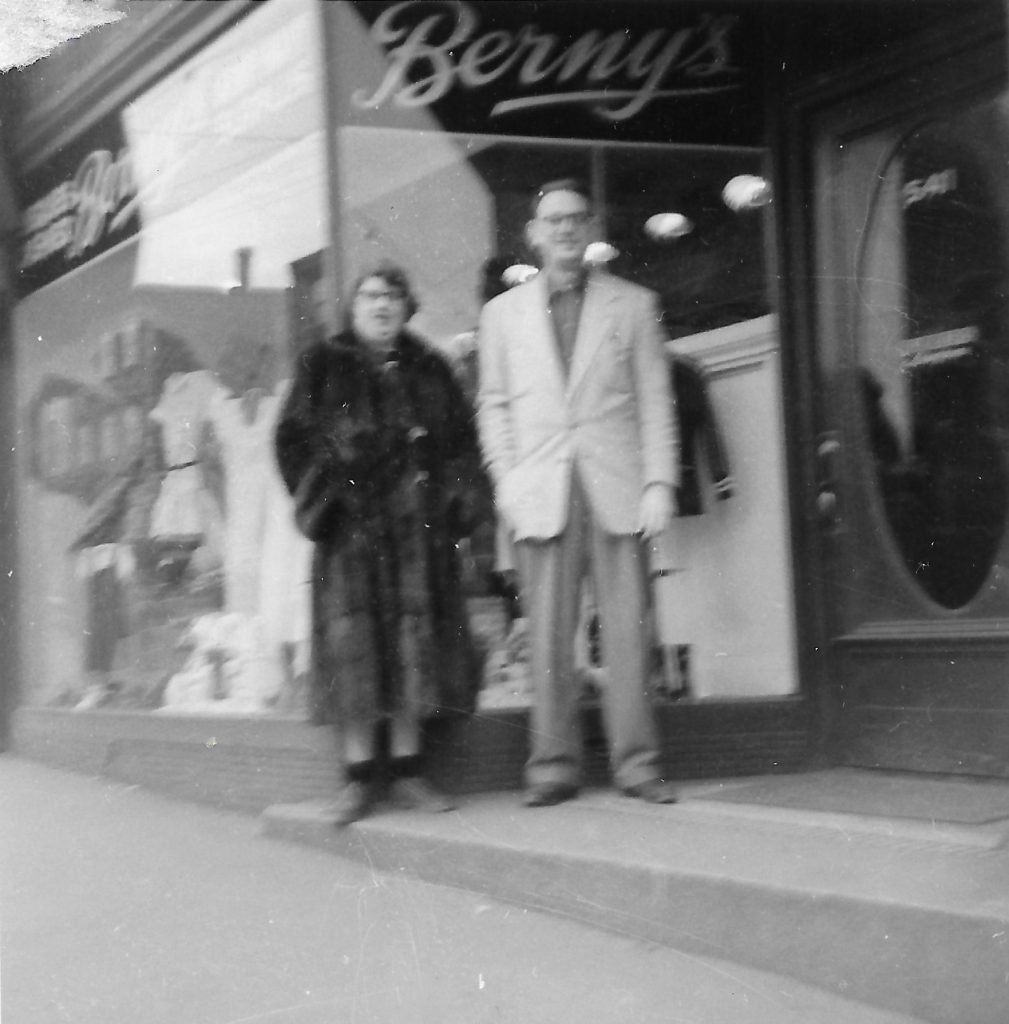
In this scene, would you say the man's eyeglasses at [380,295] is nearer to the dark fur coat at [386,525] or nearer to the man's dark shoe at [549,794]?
the dark fur coat at [386,525]

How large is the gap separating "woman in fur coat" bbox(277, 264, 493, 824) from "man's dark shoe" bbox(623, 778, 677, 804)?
1.83ft

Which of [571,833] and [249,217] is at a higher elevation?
[249,217]

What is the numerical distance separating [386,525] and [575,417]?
2.19 ft

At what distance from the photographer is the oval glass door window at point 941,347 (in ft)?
13.9

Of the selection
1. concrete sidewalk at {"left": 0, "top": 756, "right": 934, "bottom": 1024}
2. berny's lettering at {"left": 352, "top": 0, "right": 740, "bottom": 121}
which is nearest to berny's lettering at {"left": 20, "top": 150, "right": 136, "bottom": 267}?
berny's lettering at {"left": 352, "top": 0, "right": 740, "bottom": 121}

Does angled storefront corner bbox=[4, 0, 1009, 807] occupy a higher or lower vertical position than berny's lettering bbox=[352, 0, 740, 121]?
lower

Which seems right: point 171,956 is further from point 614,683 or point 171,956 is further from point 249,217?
point 249,217

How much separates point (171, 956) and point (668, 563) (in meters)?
1.85

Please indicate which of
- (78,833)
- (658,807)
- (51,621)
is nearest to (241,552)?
(51,621)

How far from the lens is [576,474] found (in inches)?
162

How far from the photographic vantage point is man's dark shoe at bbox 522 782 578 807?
4.00 metres

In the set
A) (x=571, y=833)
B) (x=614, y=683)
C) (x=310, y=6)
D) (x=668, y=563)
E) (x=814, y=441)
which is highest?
(x=310, y=6)

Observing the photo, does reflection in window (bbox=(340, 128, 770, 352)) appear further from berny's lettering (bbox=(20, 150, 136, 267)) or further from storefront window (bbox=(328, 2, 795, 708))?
berny's lettering (bbox=(20, 150, 136, 267))

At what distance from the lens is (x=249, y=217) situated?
4.46 meters
